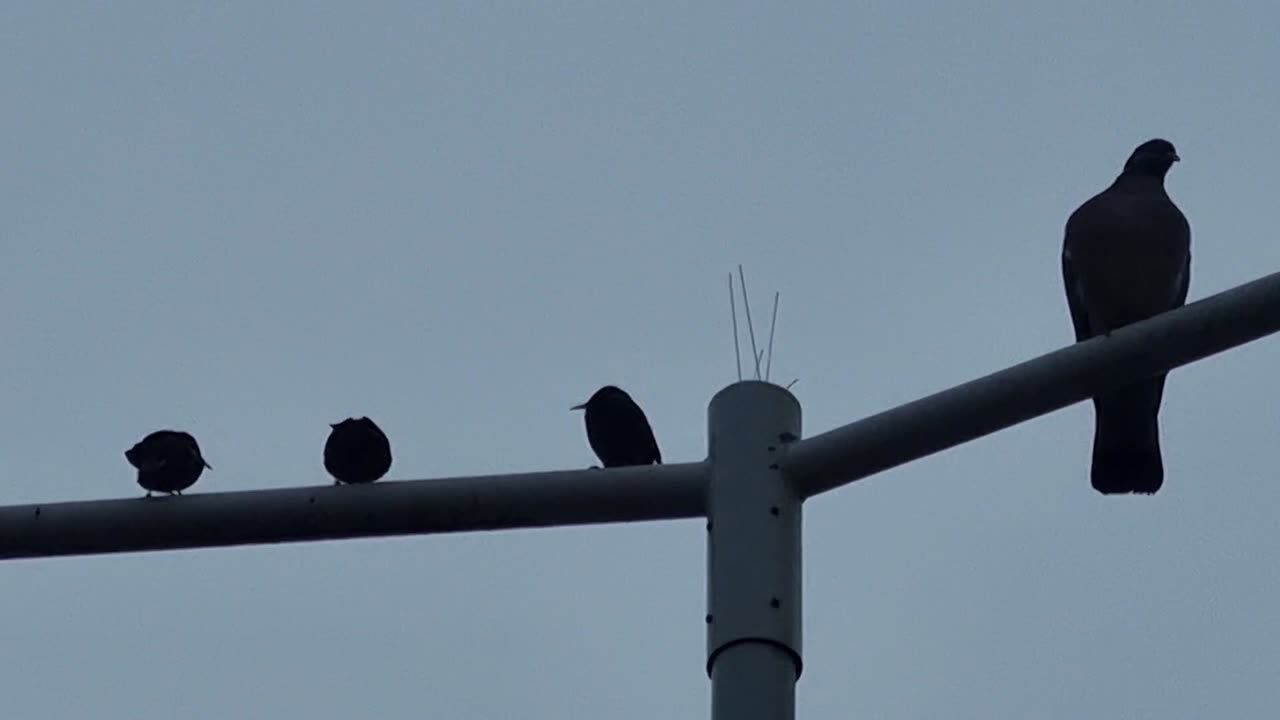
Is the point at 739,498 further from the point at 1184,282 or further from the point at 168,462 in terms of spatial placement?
the point at 1184,282

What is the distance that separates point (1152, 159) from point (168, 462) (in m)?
5.25

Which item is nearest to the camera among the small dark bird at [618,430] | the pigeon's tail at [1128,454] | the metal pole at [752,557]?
the metal pole at [752,557]

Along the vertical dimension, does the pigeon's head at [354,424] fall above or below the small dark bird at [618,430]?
below

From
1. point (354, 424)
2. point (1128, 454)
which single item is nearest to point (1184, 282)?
point (1128, 454)

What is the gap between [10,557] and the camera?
14.8ft

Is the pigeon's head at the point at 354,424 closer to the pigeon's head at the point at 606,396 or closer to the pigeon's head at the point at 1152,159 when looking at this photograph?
the pigeon's head at the point at 606,396

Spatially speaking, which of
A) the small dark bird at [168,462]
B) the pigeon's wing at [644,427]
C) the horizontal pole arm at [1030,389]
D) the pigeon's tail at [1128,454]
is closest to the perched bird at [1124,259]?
the pigeon's tail at [1128,454]

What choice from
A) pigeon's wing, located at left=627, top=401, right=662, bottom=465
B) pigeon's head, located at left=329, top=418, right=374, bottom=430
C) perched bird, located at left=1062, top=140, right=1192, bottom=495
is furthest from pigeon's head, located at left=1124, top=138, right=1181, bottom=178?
pigeon's head, located at left=329, top=418, right=374, bottom=430

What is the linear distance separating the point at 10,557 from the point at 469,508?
977 millimetres

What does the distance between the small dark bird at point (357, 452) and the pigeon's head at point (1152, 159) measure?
445cm

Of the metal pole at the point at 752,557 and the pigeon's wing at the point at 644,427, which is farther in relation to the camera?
the pigeon's wing at the point at 644,427

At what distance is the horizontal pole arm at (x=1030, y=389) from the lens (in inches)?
163

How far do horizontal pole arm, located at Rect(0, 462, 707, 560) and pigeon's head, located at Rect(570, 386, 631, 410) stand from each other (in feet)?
16.4

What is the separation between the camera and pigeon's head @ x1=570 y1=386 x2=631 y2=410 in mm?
9633
